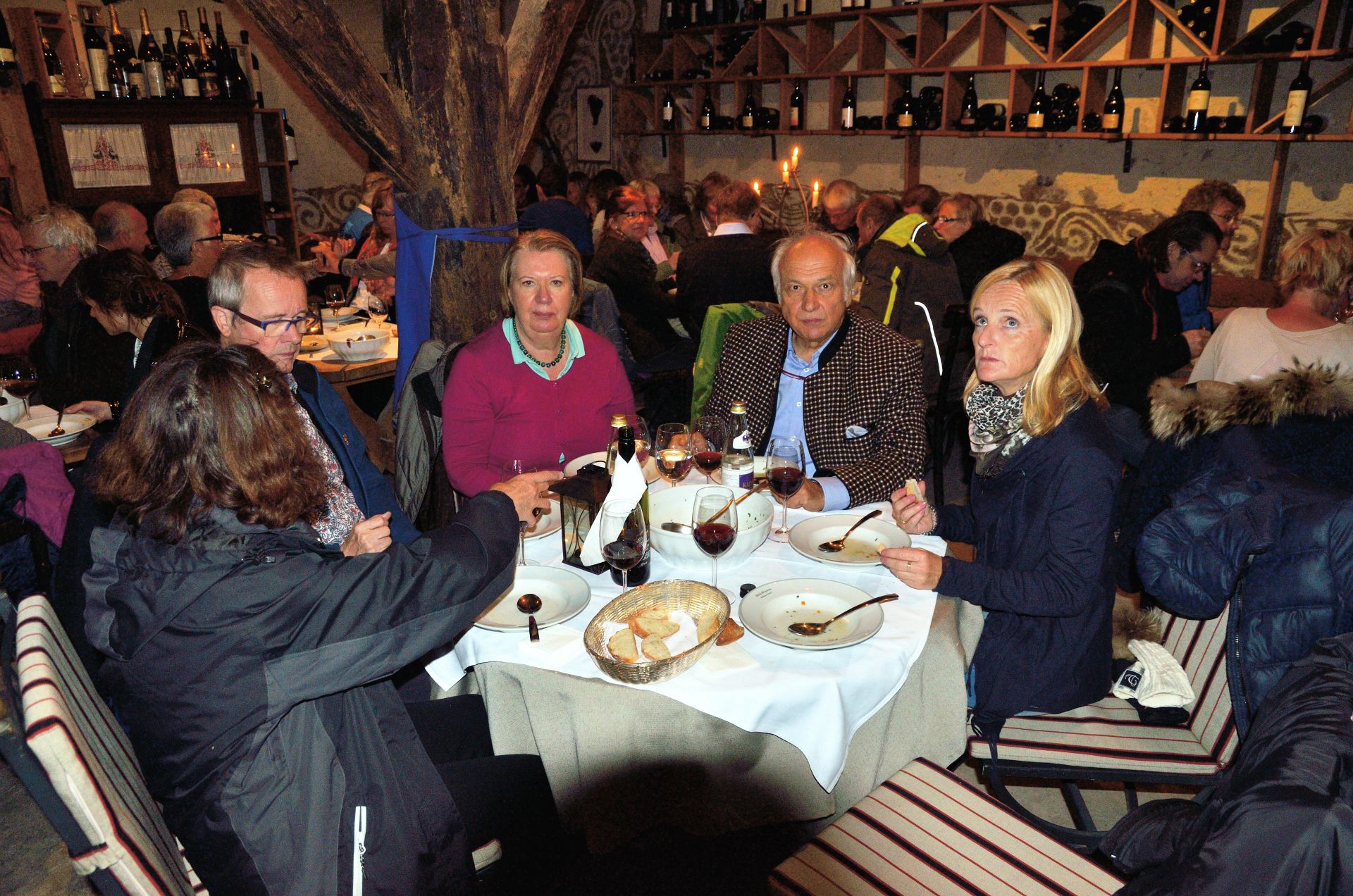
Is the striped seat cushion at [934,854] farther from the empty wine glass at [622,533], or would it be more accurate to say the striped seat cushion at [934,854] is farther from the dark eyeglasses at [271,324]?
the dark eyeglasses at [271,324]

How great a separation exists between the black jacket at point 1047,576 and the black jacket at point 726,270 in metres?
2.90

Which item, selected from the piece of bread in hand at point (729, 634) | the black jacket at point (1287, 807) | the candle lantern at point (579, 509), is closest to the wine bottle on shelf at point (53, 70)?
the candle lantern at point (579, 509)

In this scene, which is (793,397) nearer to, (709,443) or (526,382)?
(709,443)

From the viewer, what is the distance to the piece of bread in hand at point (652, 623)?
1634 millimetres

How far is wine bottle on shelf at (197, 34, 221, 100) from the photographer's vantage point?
6051mm

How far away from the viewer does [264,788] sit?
1328mm

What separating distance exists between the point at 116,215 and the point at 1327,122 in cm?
645

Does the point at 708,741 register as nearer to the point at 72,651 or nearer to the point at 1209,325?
the point at 72,651

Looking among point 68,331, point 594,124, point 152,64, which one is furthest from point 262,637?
point 594,124

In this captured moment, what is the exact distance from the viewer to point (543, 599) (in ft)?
5.98

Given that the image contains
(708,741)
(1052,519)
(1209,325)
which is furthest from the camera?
(1209,325)

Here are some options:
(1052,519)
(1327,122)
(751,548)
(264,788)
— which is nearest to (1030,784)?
(1052,519)

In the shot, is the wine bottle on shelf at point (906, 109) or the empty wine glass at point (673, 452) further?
the wine bottle on shelf at point (906, 109)

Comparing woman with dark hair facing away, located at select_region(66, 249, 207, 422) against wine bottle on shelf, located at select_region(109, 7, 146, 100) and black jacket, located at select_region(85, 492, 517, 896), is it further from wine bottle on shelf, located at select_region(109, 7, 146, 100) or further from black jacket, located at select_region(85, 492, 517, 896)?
wine bottle on shelf, located at select_region(109, 7, 146, 100)
